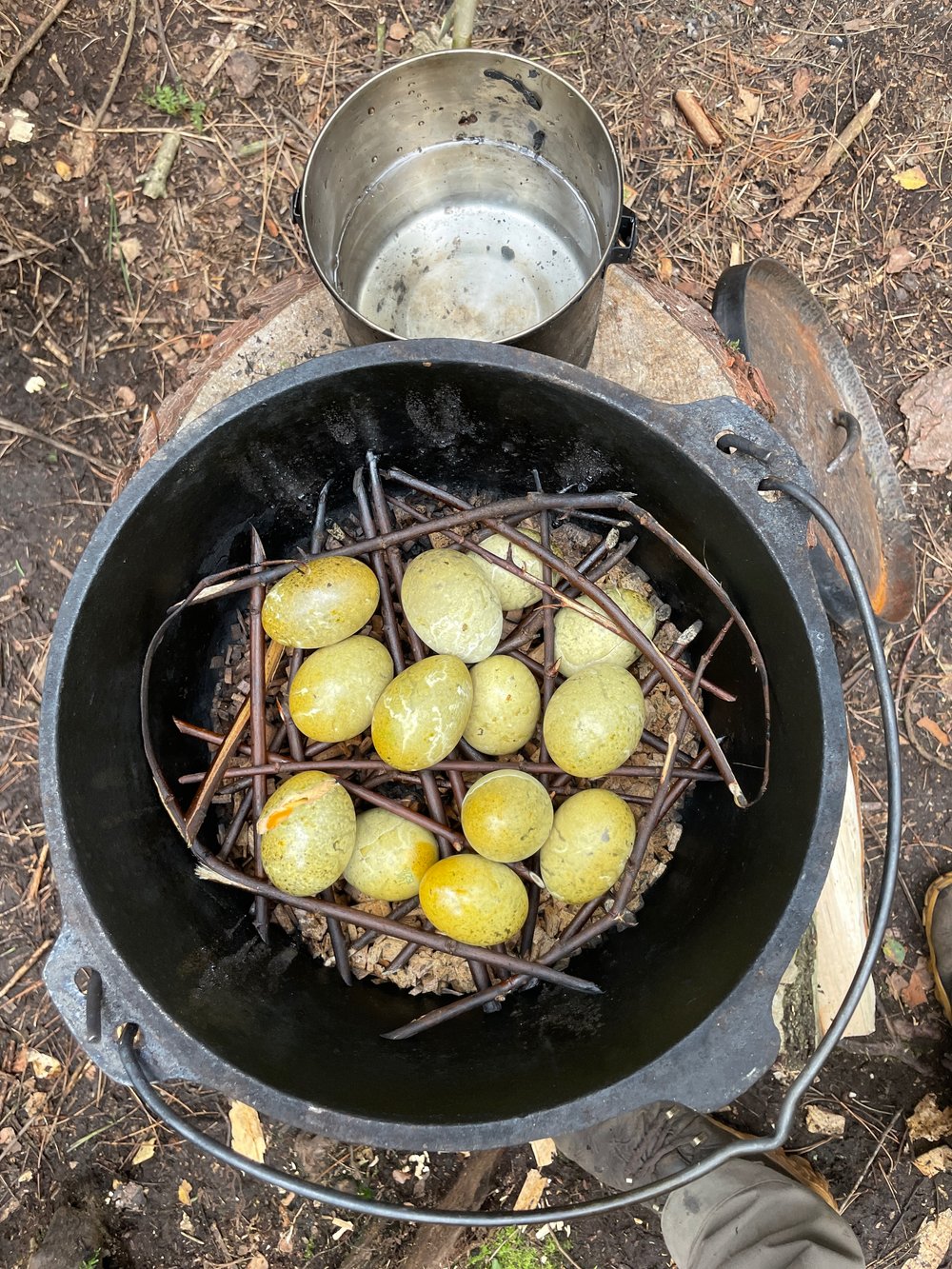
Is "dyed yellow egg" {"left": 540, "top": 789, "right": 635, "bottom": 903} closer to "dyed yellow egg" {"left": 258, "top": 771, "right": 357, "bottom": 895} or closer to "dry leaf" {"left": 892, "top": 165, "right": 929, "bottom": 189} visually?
"dyed yellow egg" {"left": 258, "top": 771, "right": 357, "bottom": 895}

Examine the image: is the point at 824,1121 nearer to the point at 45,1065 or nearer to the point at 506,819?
the point at 506,819

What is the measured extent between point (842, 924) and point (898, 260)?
83.1 inches

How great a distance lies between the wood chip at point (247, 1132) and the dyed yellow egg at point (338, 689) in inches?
54.6

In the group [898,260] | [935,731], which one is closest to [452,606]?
[935,731]

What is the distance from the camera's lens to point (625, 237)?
1.68 metres

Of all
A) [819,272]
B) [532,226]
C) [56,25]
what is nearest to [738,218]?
[819,272]

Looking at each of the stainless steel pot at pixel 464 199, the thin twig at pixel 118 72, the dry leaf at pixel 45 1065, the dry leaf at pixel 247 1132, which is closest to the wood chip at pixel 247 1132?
the dry leaf at pixel 247 1132

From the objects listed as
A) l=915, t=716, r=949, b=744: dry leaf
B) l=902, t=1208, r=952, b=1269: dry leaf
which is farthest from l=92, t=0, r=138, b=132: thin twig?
l=902, t=1208, r=952, b=1269: dry leaf

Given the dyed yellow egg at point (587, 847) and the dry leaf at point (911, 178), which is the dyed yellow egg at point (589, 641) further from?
the dry leaf at point (911, 178)

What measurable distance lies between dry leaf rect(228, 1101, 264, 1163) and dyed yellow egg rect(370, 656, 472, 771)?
4.74ft

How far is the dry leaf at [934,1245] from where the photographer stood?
2365 millimetres

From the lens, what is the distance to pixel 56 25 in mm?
2613

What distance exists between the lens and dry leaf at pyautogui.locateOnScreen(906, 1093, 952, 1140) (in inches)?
94.0

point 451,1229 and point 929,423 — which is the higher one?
point 929,423
